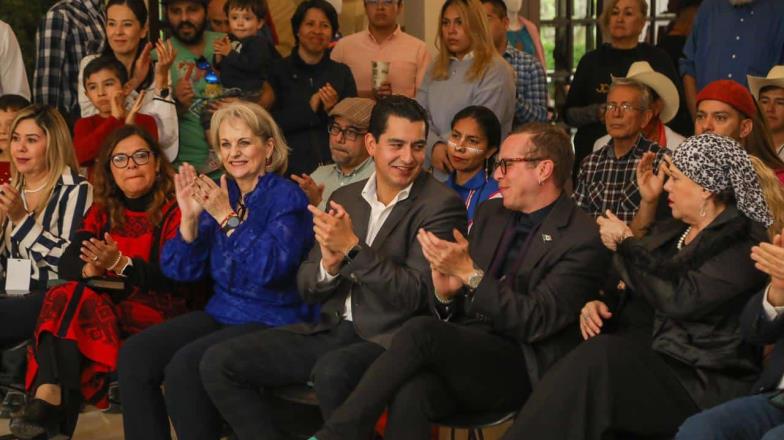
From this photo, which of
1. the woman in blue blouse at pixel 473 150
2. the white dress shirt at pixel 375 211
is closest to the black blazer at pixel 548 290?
the white dress shirt at pixel 375 211

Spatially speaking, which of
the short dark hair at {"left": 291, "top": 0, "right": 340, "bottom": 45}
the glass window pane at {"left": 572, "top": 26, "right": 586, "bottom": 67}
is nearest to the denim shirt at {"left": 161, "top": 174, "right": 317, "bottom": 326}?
the short dark hair at {"left": 291, "top": 0, "right": 340, "bottom": 45}

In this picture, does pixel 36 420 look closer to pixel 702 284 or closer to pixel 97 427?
pixel 97 427

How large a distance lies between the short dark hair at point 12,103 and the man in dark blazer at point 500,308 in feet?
8.06

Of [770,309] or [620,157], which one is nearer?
[770,309]

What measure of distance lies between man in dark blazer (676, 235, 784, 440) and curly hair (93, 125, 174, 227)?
232 centimetres

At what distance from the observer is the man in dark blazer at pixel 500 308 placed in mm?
3727

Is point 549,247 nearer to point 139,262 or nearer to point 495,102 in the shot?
point 139,262

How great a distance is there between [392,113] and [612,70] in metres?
2.25

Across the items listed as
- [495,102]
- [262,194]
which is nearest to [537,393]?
[262,194]

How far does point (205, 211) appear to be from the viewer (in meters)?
4.61

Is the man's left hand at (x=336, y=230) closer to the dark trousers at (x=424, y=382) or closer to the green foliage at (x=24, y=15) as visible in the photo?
the dark trousers at (x=424, y=382)

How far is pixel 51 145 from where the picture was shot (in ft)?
16.7

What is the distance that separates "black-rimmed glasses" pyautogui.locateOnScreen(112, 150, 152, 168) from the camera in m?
4.82

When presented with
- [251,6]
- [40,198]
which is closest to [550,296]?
[40,198]
